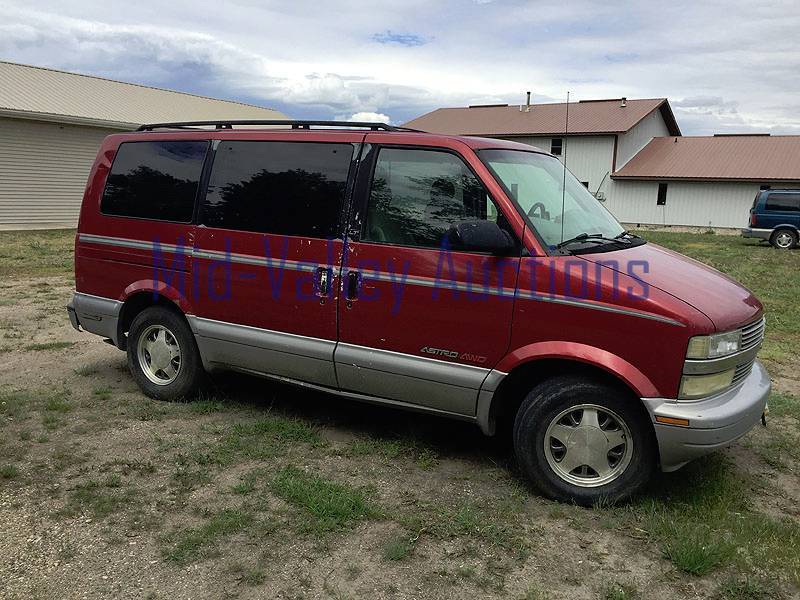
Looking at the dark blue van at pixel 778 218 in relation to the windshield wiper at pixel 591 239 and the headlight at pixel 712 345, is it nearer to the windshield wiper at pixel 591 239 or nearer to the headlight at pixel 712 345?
the windshield wiper at pixel 591 239

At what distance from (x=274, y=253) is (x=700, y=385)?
289 centimetres

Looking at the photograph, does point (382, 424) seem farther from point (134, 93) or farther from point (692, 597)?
point (134, 93)

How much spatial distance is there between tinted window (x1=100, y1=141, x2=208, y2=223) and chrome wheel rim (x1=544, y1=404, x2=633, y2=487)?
3.24m

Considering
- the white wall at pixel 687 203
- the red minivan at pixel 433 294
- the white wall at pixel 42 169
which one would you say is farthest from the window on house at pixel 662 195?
the red minivan at pixel 433 294

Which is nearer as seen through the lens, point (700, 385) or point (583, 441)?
point (700, 385)

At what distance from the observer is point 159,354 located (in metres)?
5.61

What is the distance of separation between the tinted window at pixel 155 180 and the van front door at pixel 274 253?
0.78 ft

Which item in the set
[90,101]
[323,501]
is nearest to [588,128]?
[90,101]

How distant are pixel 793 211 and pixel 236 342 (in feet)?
73.4

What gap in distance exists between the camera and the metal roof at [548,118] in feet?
120

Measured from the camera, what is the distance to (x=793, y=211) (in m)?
22.0

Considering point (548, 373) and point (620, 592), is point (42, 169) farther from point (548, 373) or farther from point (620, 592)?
point (620, 592)

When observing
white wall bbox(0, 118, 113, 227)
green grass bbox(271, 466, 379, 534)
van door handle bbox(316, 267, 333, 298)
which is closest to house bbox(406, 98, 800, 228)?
white wall bbox(0, 118, 113, 227)

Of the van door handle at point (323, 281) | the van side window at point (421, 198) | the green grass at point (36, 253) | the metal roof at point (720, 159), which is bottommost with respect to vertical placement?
the green grass at point (36, 253)
